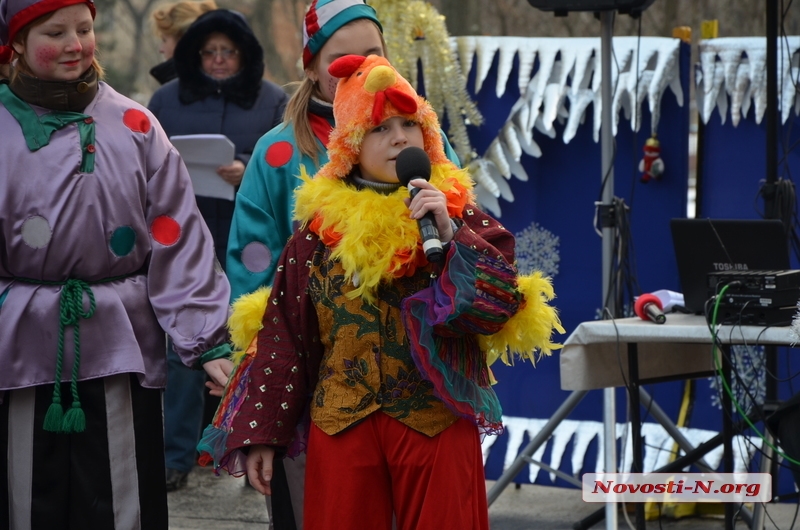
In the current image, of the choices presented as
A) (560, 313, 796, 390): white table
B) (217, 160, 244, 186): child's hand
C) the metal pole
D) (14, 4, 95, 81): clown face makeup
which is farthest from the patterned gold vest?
(217, 160, 244, 186): child's hand

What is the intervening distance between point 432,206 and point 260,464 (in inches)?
30.0

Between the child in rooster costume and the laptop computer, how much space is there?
4.10ft

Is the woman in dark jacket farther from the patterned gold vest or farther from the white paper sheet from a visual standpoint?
the patterned gold vest

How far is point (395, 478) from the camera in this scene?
2451 millimetres

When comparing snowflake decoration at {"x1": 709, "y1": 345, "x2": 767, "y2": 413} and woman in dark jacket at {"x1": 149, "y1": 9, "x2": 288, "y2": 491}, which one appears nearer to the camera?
snowflake decoration at {"x1": 709, "y1": 345, "x2": 767, "y2": 413}

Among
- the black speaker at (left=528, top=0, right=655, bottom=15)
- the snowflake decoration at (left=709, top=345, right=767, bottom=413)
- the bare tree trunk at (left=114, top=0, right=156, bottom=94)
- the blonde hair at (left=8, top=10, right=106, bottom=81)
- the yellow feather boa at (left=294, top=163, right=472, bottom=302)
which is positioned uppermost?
the bare tree trunk at (left=114, top=0, right=156, bottom=94)

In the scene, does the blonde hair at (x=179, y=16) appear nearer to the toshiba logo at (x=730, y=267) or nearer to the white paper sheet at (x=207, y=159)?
the white paper sheet at (x=207, y=159)

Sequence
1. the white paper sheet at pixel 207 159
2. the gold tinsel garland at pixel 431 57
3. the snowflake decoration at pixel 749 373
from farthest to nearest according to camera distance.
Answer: the gold tinsel garland at pixel 431 57, the snowflake decoration at pixel 749 373, the white paper sheet at pixel 207 159

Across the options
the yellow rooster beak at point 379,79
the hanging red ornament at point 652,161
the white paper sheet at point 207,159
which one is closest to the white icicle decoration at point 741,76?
the hanging red ornament at point 652,161

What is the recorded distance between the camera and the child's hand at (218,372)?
2783 mm

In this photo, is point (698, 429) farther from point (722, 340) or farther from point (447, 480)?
point (447, 480)

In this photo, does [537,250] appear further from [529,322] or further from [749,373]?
[529,322]

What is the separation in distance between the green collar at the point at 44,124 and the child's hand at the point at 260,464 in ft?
2.82

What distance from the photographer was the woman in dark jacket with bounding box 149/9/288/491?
16.4 feet
